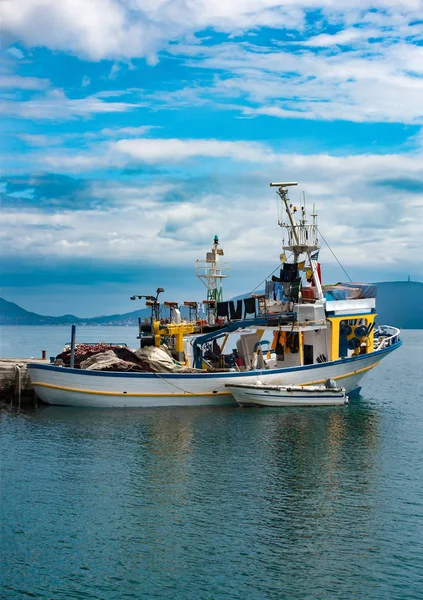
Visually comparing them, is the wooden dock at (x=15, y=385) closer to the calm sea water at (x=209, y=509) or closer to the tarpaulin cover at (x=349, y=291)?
the calm sea water at (x=209, y=509)

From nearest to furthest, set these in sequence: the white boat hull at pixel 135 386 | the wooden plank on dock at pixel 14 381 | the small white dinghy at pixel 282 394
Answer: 1. the white boat hull at pixel 135 386
2. the small white dinghy at pixel 282 394
3. the wooden plank on dock at pixel 14 381

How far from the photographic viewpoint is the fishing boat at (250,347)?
35688 mm

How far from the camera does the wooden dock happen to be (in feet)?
125

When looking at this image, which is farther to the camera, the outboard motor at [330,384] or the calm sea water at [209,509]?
the outboard motor at [330,384]

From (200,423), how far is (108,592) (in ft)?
57.5

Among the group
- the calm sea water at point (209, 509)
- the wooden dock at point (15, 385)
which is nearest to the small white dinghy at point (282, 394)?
the calm sea water at point (209, 509)

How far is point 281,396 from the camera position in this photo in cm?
3647

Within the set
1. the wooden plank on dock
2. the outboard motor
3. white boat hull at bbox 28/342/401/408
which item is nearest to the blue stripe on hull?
white boat hull at bbox 28/342/401/408

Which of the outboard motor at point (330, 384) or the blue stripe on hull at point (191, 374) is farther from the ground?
the blue stripe on hull at point (191, 374)

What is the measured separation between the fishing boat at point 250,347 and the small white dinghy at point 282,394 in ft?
2.69

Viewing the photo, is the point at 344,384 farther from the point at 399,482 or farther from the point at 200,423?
the point at 399,482

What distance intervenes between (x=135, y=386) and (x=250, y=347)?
9.53m

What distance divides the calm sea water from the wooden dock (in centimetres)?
478

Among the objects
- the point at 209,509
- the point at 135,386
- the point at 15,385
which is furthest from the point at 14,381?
Result: the point at 209,509
